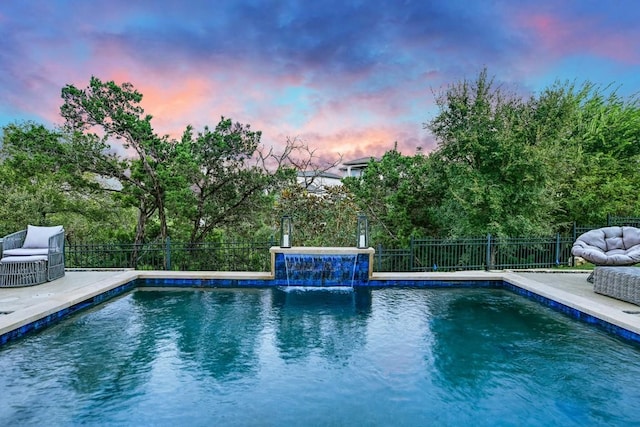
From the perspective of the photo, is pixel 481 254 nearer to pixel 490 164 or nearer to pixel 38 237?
pixel 490 164

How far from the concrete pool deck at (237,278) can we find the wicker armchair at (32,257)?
0.19 meters

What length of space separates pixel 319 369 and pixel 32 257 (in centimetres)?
588

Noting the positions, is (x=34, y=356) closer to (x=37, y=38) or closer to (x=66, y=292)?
(x=66, y=292)

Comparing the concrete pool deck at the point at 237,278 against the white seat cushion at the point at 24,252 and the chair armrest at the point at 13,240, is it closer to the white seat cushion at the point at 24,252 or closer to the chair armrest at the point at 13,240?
the white seat cushion at the point at 24,252

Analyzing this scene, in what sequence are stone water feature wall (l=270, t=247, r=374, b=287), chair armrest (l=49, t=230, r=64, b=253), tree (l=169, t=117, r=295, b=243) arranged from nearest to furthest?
chair armrest (l=49, t=230, r=64, b=253) → stone water feature wall (l=270, t=247, r=374, b=287) → tree (l=169, t=117, r=295, b=243)

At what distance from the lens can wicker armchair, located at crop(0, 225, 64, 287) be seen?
641 cm

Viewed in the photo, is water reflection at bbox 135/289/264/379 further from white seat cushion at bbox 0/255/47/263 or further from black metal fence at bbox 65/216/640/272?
black metal fence at bbox 65/216/640/272

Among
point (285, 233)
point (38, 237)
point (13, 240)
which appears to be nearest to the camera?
point (13, 240)

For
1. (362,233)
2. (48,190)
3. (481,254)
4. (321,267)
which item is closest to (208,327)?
(321,267)

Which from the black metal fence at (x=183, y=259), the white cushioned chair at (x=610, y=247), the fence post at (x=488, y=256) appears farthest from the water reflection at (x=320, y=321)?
the white cushioned chair at (x=610, y=247)

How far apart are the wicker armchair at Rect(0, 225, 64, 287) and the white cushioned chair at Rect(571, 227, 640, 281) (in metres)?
10.1

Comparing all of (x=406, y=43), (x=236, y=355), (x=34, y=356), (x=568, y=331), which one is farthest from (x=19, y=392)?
(x=406, y=43)

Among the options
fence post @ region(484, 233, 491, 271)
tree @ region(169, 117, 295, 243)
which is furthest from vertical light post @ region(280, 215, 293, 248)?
fence post @ region(484, 233, 491, 271)

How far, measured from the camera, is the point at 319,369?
396 cm
